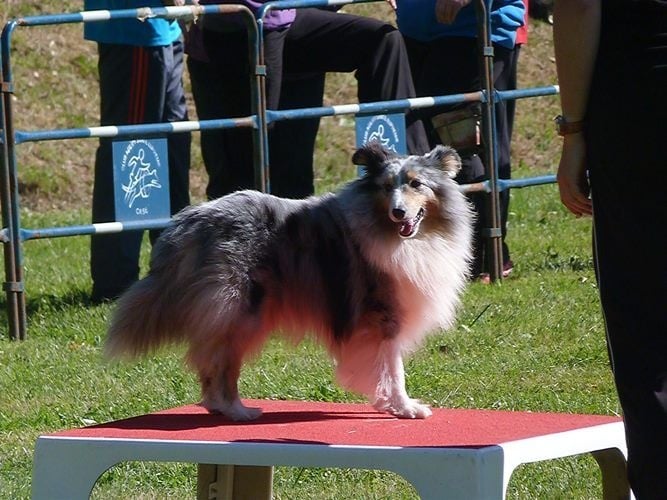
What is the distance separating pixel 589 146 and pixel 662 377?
589 mm

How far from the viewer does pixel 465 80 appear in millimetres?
8352

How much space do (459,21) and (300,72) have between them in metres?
1.06

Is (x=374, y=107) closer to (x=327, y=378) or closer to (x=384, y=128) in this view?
(x=384, y=128)

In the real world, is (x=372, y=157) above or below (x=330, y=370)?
above

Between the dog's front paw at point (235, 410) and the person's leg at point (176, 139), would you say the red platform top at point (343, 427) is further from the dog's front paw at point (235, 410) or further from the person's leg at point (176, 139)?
the person's leg at point (176, 139)

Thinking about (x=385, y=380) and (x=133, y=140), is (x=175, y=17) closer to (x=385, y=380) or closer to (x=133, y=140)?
(x=133, y=140)

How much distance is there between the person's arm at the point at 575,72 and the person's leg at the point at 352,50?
4479mm

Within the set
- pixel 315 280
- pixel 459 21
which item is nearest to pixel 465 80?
pixel 459 21

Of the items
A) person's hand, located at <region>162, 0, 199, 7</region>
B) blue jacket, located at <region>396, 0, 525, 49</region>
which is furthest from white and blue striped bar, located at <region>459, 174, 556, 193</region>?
person's hand, located at <region>162, 0, 199, 7</region>

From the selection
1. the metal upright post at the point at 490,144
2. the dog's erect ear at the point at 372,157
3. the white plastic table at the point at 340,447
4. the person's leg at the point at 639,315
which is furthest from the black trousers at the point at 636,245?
the metal upright post at the point at 490,144

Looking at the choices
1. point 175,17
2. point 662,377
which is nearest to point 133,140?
point 175,17

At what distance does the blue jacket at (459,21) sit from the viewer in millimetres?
8023

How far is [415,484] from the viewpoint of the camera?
349 centimetres

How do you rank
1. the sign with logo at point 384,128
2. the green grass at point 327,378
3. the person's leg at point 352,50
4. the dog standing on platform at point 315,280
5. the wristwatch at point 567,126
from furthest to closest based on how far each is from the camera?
the sign with logo at point 384,128 → the person's leg at point 352,50 → the green grass at point 327,378 → the dog standing on platform at point 315,280 → the wristwatch at point 567,126
